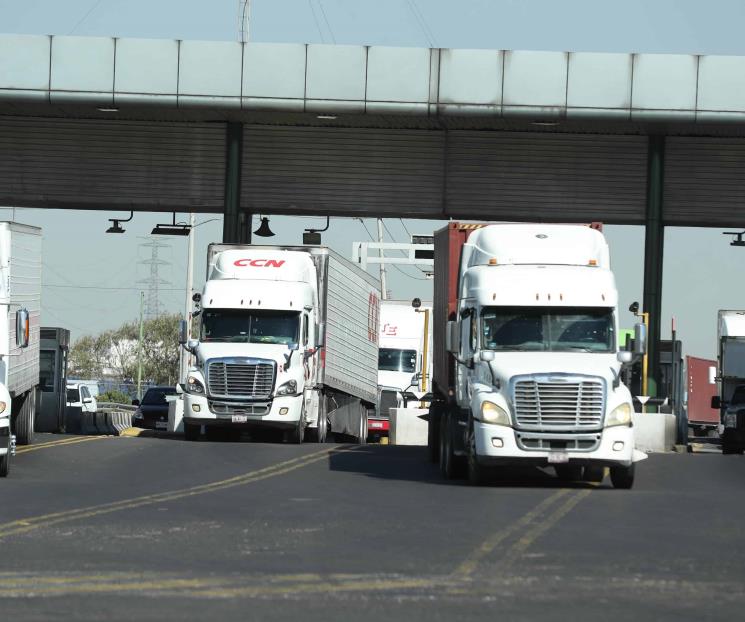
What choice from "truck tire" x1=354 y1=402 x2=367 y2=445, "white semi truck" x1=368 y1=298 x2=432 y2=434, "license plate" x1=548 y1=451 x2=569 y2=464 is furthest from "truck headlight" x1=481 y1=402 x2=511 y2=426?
"white semi truck" x1=368 y1=298 x2=432 y2=434

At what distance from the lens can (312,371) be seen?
34500 millimetres

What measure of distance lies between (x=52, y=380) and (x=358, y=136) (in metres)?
11.5

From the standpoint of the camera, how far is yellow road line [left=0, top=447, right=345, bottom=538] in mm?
15189

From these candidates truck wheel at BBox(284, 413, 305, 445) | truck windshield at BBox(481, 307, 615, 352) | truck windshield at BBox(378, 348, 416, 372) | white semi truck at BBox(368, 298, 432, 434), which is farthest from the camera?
truck windshield at BBox(378, 348, 416, 372)

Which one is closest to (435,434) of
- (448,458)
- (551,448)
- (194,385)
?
(448,458)

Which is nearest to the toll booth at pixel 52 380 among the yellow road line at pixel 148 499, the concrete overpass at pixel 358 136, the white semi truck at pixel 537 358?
the concrete overpass at pixel 358 136

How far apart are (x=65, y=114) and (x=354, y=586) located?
29875 mm

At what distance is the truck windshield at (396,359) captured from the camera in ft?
161

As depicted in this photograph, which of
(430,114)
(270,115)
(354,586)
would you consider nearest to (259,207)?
(270,115)

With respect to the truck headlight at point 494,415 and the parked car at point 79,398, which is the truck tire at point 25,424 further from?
the parked car at point 79,398

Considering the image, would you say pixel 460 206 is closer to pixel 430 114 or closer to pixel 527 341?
pixel 430 114

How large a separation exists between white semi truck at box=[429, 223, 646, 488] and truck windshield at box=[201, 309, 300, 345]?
8.93 metres

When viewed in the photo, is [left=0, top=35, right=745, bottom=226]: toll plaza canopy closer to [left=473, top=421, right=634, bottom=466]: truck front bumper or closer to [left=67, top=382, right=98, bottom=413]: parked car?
[left=67, top=382, right=98, bottom=413]: parked car

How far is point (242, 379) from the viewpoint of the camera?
108 ft
